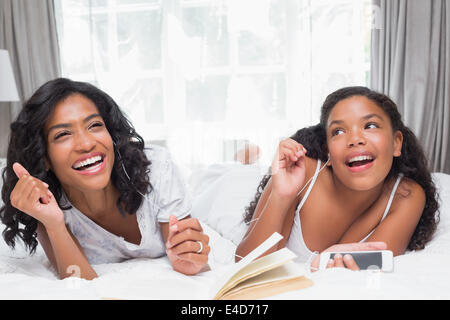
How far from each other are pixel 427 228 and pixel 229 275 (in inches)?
31.6

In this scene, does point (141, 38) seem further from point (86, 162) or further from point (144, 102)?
point (86, 162)

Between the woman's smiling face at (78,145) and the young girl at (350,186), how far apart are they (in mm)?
467

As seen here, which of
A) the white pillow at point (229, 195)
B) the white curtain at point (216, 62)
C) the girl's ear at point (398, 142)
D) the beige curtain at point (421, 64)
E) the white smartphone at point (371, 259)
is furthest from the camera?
the white curtain at point (216, 62)

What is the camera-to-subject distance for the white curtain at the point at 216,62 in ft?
8.80

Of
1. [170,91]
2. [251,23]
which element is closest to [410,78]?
[251,23]

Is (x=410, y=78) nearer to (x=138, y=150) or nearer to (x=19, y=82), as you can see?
(x=138, y=150)

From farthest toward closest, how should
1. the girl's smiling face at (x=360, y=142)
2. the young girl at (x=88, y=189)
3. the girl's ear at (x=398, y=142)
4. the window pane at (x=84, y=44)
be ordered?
1. the window pane at (x=84, y=44)
2. the girl's ear at (x=398, y=142)
3. the girl's smiling face at (x=360, y=142)
4. the young girl at (x=88, y=189)

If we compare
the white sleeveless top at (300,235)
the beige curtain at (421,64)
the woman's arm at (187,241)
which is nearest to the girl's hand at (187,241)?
the woman's arm at (187,241)

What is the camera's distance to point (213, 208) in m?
1.78

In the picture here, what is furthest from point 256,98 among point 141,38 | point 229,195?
point 229,195

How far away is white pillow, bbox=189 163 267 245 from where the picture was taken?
1678mm

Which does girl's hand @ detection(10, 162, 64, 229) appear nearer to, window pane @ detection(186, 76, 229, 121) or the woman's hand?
the woman's hand

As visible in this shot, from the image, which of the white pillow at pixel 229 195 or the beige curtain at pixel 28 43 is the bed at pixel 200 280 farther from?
the beige curtain at pixel 28 43

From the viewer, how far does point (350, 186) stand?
4.07 ft
